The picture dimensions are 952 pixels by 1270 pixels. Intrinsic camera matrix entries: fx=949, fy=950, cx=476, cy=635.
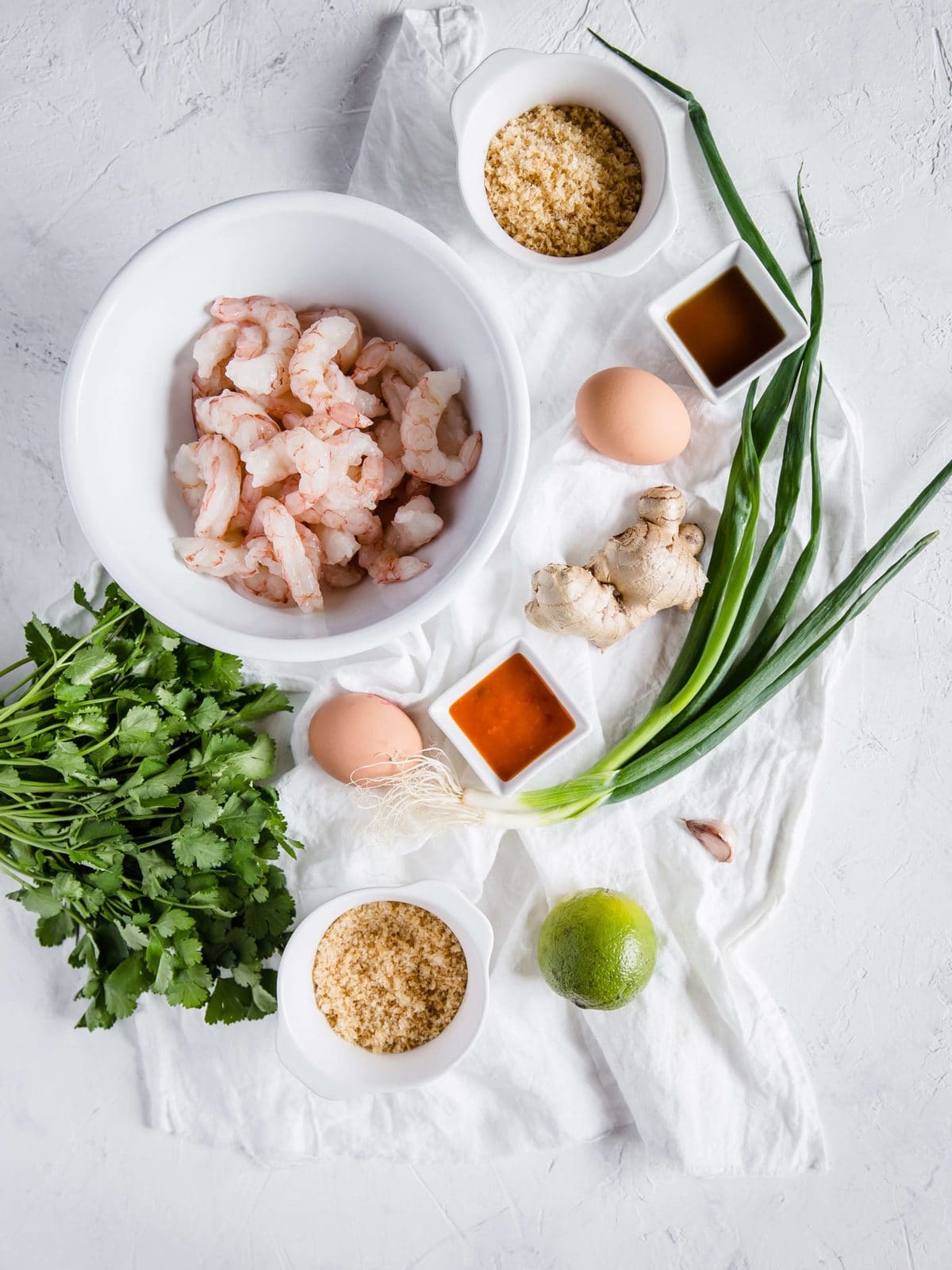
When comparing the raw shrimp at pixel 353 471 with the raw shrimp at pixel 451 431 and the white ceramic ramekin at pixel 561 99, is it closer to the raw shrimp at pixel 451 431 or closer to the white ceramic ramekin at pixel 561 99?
the raw shrimp at pixel 451 431

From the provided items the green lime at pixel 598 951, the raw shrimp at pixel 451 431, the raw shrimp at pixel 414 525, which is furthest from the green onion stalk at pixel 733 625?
the raw shrimp at pixel 451 431

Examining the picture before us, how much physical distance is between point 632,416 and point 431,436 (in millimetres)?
334

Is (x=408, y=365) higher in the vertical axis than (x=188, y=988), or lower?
higher

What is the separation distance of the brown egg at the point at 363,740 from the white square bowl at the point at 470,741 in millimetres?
61

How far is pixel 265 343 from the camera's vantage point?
1185mm

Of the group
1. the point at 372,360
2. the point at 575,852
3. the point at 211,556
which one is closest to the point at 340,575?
the point at 211,556

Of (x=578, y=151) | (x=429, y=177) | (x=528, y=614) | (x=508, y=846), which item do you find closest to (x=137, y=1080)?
(x=508, y=846)

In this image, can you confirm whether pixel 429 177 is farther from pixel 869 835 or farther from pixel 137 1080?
pixel 137 1080

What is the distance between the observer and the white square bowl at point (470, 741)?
1.37 meters

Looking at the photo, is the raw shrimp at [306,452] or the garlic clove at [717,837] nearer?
the raw shrimp at [306,452]

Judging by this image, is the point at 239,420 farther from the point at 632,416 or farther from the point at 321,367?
the point at 632,416

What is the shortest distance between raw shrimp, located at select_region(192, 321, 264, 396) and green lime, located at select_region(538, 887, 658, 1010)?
0.88 metres

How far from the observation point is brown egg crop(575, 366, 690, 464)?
135cm

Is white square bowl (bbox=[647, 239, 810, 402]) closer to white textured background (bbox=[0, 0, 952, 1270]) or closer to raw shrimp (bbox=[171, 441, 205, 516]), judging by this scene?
white textured background (bbox=[0, 0, 952, 1270])
